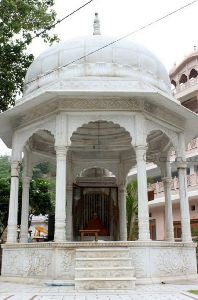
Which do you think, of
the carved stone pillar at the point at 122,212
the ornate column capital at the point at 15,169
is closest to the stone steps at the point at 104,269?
the ornate column capital at the point at 15,169

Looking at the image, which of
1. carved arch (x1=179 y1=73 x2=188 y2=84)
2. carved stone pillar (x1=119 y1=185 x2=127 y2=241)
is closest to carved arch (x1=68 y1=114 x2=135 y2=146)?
carved stone pillar (x1=119 y1=185 x2=127 y2=241)

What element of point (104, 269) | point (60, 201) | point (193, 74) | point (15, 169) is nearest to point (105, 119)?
point (60, 201)

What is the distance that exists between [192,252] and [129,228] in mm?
10383

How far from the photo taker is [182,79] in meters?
30.0

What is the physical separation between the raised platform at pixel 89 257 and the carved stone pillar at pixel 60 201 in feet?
1.02

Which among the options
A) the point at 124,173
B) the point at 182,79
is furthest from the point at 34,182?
the point at 182,79

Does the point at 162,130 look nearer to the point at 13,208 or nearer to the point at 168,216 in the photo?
the point at 168,216

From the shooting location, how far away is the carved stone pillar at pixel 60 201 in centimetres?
1034

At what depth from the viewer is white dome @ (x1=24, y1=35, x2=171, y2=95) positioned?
11.9 metres

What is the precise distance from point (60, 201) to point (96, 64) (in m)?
4.53

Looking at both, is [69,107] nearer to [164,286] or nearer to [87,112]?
[87,112]

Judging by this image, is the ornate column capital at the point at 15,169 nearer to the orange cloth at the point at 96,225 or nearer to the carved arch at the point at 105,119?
Result: the carved arch at the point at 105,119

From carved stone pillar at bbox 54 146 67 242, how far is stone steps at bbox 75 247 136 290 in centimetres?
71

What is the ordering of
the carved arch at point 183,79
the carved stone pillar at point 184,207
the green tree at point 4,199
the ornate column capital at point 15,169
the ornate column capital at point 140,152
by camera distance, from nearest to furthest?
1. the ornate column capital at point 140,152
2. the carved stone pillar at point 184,207
3. the ornate column capital at point 15,169
4. the green tree at point 4,199
5. the carved arch at point 183,79
